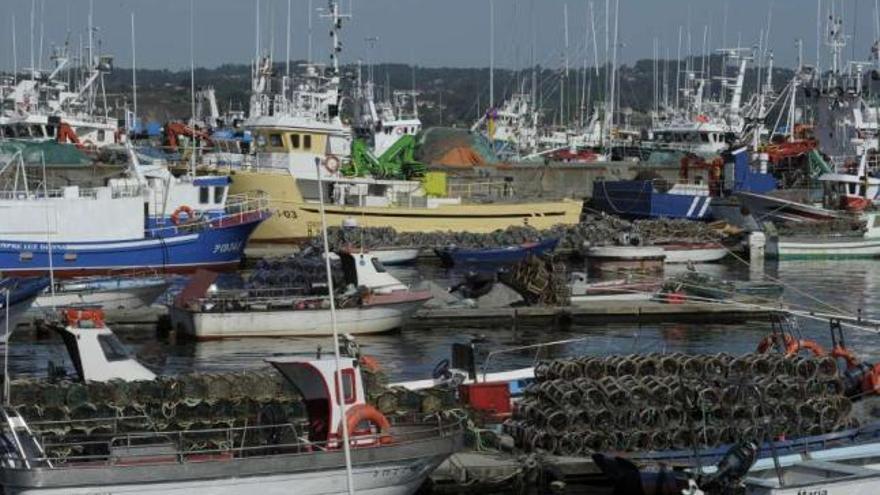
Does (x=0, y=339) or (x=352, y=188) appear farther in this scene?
(x=352, y=188)

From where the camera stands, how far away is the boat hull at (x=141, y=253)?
4169 cm

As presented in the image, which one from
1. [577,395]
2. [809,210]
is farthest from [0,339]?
[809,210]

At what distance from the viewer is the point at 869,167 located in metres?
60.9

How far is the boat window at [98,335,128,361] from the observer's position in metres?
22.3

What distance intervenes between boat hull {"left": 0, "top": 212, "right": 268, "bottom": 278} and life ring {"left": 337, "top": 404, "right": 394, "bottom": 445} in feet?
82.0

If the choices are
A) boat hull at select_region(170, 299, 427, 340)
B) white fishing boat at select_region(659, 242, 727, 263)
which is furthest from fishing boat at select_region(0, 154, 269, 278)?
white fishing boat at select_region(659, 242, 727, 263)

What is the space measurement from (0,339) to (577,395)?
41.2ft

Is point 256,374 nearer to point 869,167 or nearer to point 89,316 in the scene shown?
point 89,316

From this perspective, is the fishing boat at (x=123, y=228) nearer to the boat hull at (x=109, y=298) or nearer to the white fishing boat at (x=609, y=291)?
the boat hull at (x=109, y=298)

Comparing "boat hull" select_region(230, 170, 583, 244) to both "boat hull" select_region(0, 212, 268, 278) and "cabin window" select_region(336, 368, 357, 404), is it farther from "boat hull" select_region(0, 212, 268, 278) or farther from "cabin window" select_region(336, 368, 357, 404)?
"cabin window" select_region(336, 368, 357, 404)

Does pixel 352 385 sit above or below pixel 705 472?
above

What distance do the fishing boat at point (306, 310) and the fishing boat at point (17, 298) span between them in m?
3.40

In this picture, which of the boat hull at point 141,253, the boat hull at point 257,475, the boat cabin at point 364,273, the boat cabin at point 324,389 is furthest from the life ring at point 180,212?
the boat hull at point 257,475

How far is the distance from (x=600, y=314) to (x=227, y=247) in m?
14.8
